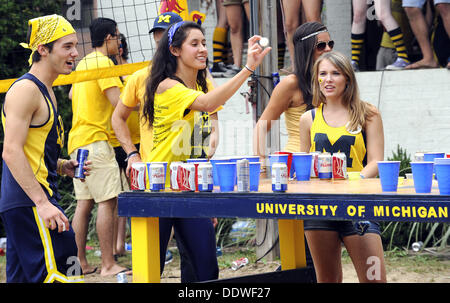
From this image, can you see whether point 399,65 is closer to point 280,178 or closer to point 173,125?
point 173,125

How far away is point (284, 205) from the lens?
3.78m

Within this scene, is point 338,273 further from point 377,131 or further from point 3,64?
point 3,64

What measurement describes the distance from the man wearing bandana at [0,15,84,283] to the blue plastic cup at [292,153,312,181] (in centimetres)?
142

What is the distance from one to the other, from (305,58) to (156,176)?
1916 millimetres

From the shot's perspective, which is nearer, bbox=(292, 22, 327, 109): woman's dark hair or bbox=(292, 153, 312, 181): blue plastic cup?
bbox=(292, 153, 312, 181): blue plastic cup

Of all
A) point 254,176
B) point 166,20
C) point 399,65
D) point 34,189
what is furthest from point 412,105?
point 34,189

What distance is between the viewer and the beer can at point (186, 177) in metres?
4.01

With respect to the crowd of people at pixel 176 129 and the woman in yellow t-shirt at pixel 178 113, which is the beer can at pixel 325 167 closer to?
the crowd of people at pixel 176 129

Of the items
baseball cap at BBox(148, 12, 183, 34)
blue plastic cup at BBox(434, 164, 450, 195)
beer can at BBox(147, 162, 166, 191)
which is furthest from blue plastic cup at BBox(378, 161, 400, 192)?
baseball cap at BBox(148, 12, 183, 34)

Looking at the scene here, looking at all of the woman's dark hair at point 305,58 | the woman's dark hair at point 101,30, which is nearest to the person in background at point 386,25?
the woman's dark hair at point 101,30

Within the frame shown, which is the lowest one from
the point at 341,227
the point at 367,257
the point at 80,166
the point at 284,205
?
the point at 367,257

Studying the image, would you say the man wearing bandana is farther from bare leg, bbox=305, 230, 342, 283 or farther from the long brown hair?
the long brown hair

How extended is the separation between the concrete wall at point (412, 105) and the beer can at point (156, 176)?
17.6 feet

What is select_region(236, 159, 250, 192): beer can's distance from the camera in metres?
3.92
